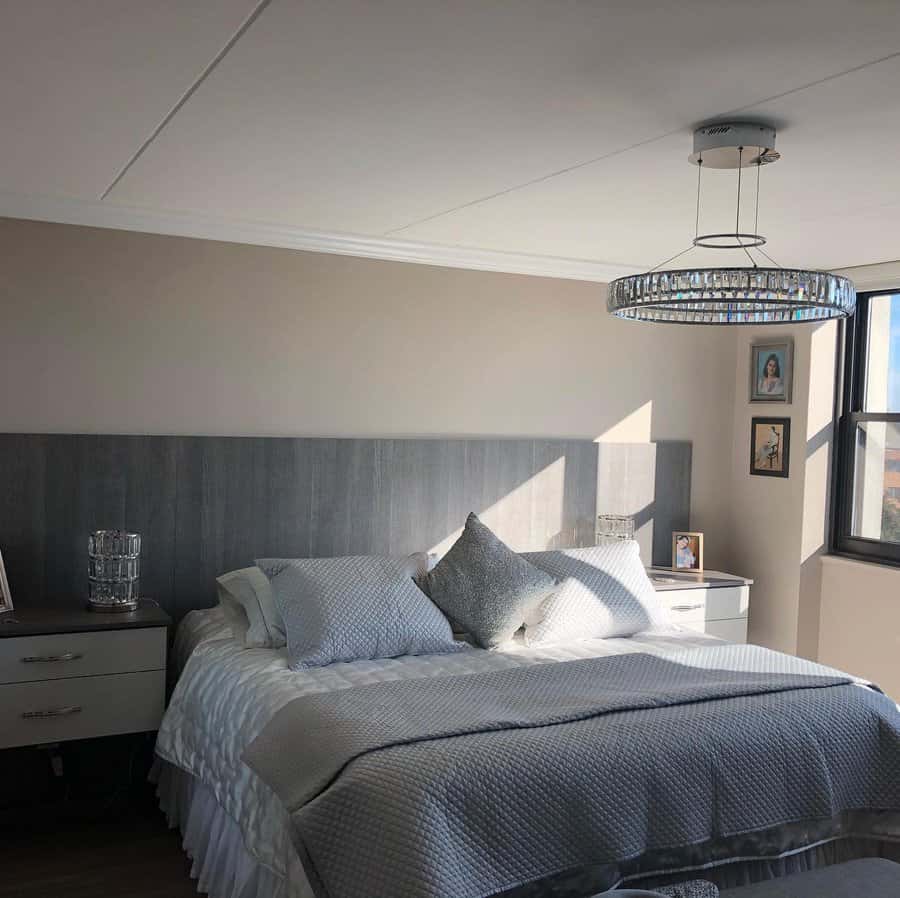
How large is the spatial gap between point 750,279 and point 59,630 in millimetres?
2458

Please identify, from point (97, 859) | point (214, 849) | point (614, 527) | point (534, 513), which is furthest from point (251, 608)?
point (614, 527)

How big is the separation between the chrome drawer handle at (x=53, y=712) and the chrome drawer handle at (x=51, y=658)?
0.16 m

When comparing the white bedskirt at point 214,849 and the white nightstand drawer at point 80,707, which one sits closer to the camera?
the white bedskirt at point 214,849

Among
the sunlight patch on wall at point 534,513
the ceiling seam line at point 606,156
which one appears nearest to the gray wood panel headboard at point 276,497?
the sunlight patch on wall at point 534,513

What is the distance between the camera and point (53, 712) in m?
3.36

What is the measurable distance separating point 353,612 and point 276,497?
85cm

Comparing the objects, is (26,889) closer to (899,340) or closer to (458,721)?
(458,721)

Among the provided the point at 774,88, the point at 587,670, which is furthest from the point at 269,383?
the point at 774,88

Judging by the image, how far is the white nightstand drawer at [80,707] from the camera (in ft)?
Answer: 10.9

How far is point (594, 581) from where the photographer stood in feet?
13.0

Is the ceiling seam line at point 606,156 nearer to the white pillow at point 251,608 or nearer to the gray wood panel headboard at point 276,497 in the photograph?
the gray wood panel headboard at point 276,497

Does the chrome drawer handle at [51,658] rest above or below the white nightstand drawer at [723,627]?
above

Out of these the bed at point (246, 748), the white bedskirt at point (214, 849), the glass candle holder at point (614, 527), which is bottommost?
the white bedskirt at point (214, 849)

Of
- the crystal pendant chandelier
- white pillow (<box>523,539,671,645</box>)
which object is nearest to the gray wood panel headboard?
white pillow (<box>523,539,671,645</box>)
